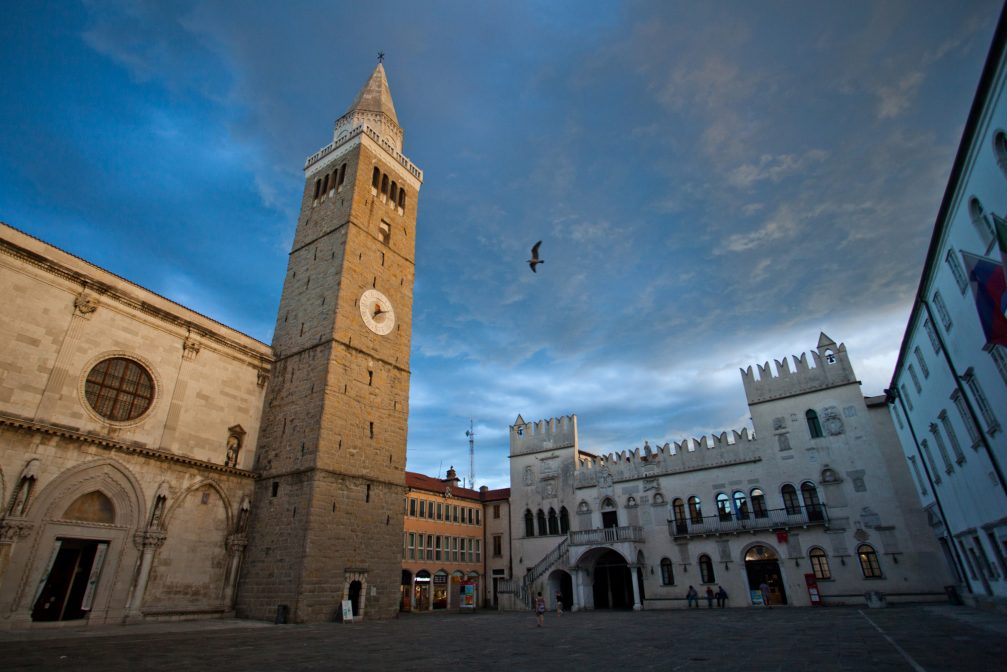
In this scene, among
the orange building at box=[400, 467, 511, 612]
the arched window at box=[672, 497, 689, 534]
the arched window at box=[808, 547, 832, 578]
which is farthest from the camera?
the orange building at box=[400, 467, 511, 612]

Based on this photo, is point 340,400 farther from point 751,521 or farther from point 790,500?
point 790,500

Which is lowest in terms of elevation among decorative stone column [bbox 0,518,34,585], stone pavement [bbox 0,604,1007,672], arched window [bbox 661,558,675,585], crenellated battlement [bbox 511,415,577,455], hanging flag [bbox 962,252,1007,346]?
stone pavement [bbox 0,604,1007,672]

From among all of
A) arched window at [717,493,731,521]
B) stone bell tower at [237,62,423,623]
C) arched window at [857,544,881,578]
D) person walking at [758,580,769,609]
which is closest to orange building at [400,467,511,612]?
stone bell tower at [237,62,423,623]

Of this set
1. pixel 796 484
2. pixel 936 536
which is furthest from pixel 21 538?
pixel 936 536

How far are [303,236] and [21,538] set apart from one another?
1930 centimetres

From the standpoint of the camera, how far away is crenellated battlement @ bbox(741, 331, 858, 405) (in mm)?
29172

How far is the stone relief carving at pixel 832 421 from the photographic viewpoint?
2848 cm

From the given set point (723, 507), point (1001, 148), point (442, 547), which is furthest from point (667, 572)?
point (1001, 148)

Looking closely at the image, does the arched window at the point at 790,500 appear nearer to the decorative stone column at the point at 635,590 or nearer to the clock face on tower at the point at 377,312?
the decorative stone column at the point at 635,590

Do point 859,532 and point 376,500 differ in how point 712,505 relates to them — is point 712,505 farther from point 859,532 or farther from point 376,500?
point 376,500

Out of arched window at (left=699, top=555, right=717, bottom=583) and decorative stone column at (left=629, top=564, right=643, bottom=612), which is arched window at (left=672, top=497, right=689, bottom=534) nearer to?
arched window at (left=699, top=555, right=717, bottom=583)

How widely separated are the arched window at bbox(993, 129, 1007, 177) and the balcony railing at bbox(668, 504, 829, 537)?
2211cm

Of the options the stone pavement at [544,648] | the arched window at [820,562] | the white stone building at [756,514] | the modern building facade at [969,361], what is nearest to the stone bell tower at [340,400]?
the stone pavement at [544,648]

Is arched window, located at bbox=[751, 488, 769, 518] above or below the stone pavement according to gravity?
above
